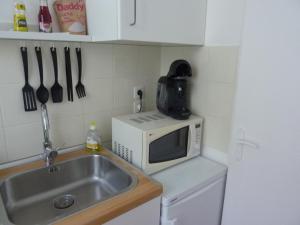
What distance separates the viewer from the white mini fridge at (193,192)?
105 centimetres

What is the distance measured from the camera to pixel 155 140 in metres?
1.16

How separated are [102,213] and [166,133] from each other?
511 mm

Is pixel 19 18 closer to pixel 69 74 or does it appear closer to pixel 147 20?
pixel 69 74

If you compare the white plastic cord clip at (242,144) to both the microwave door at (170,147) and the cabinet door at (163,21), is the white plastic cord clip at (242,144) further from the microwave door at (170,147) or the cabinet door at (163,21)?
the cabinet door at (163,21)

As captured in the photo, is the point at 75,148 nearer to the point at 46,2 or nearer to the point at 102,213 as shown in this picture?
the point at 102,213

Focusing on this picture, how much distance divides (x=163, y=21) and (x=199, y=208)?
946 mm

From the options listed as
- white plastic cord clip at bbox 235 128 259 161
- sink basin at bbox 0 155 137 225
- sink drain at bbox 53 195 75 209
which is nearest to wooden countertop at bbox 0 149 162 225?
sink basin at bbox 0 155 137 225

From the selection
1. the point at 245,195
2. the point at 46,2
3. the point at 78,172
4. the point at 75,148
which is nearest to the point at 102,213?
the point at 78,172

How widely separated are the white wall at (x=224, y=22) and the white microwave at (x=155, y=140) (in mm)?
458

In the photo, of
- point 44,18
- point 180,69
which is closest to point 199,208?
point 180,69

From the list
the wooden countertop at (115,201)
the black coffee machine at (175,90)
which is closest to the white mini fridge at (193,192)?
the wooden countertop at (115,201)

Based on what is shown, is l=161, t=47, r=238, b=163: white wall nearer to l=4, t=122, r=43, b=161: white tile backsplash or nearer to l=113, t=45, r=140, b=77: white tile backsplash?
l=113, t=45, r=140, b=77: white tile backsplash

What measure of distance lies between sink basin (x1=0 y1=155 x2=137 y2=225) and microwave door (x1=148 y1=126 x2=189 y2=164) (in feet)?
0.59

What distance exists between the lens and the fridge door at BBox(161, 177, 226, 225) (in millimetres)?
1048
